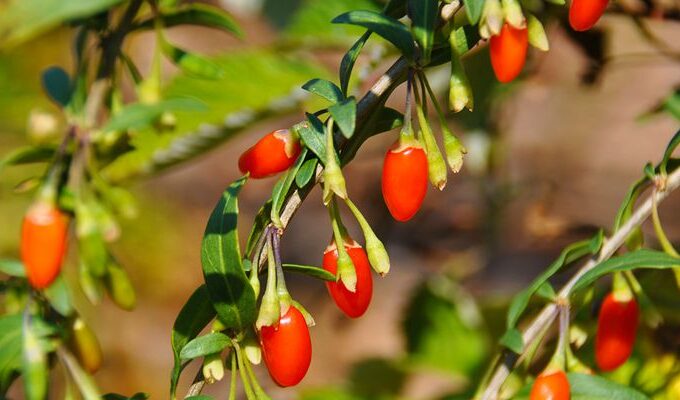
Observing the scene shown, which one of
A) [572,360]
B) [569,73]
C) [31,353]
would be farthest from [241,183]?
[569,73]

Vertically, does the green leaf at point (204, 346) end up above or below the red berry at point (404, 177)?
below

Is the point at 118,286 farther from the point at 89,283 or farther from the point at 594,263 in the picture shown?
the point at 594,263

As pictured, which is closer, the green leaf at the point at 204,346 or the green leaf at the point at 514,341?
the green leaf at the point at 204,346

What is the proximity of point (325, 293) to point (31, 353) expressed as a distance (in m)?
2.13

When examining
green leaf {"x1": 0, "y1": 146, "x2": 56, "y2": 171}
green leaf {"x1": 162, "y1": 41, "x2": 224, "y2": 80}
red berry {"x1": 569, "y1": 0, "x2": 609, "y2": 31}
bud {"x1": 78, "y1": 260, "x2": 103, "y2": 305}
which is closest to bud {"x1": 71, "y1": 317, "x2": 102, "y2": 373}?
bud {"x1": 78, "y1": 260, "x2": 103, "y2": 305}

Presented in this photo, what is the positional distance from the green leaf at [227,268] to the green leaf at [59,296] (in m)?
0.16

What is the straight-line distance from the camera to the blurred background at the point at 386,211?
186cm

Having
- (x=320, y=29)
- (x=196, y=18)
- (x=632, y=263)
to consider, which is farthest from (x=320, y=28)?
(x=632, y=263)

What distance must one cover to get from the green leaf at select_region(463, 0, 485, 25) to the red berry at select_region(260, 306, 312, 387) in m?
0.24

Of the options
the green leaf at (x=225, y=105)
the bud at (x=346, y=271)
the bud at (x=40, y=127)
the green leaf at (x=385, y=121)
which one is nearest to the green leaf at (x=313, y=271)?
the bud at (x=346, y=271)

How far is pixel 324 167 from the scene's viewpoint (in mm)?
697

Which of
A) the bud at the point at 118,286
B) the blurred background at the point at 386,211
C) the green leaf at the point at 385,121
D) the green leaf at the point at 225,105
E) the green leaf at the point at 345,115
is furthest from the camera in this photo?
the blurred background at the point at 386,211

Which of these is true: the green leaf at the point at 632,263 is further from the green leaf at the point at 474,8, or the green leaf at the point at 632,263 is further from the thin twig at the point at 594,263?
the green leaf at the point at 474,8

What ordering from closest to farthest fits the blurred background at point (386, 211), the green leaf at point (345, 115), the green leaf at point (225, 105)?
1. the green leaf at point (345, 115)
2. the green leaf at point (225, 105)
3. the blurred background at point (386, 211)
